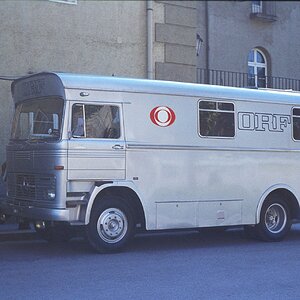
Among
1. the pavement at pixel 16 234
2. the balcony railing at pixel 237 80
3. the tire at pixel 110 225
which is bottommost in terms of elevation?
the pavement at pixel 16 234

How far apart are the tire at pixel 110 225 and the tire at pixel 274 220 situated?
291 cm

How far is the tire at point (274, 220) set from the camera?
11523 millimetres

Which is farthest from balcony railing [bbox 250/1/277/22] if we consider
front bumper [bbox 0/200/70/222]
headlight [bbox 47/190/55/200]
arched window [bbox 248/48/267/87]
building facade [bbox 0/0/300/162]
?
headlight [bbox 47/190/55/200]

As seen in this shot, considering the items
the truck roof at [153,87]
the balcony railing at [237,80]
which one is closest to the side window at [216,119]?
the truck roof at [153,87]

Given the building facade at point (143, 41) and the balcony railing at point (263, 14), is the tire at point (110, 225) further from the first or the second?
the balcony railing at point (263, 14)

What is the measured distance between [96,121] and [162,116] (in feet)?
4.00

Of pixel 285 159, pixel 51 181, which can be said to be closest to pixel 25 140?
pixel 51 181

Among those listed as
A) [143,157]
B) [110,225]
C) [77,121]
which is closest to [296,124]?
[143,157]

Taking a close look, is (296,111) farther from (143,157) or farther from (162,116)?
(143,157)

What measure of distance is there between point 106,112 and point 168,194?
1808 mm

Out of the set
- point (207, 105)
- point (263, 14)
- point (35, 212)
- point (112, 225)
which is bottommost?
point (112, 225)

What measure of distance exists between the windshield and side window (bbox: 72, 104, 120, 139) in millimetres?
275

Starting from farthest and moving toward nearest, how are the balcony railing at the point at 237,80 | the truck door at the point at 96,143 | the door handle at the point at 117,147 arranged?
the balcony railing at the point at 237,80
the door handle at the point at 117,147
the truck door at the point at 96,143

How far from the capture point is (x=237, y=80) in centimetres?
1944
